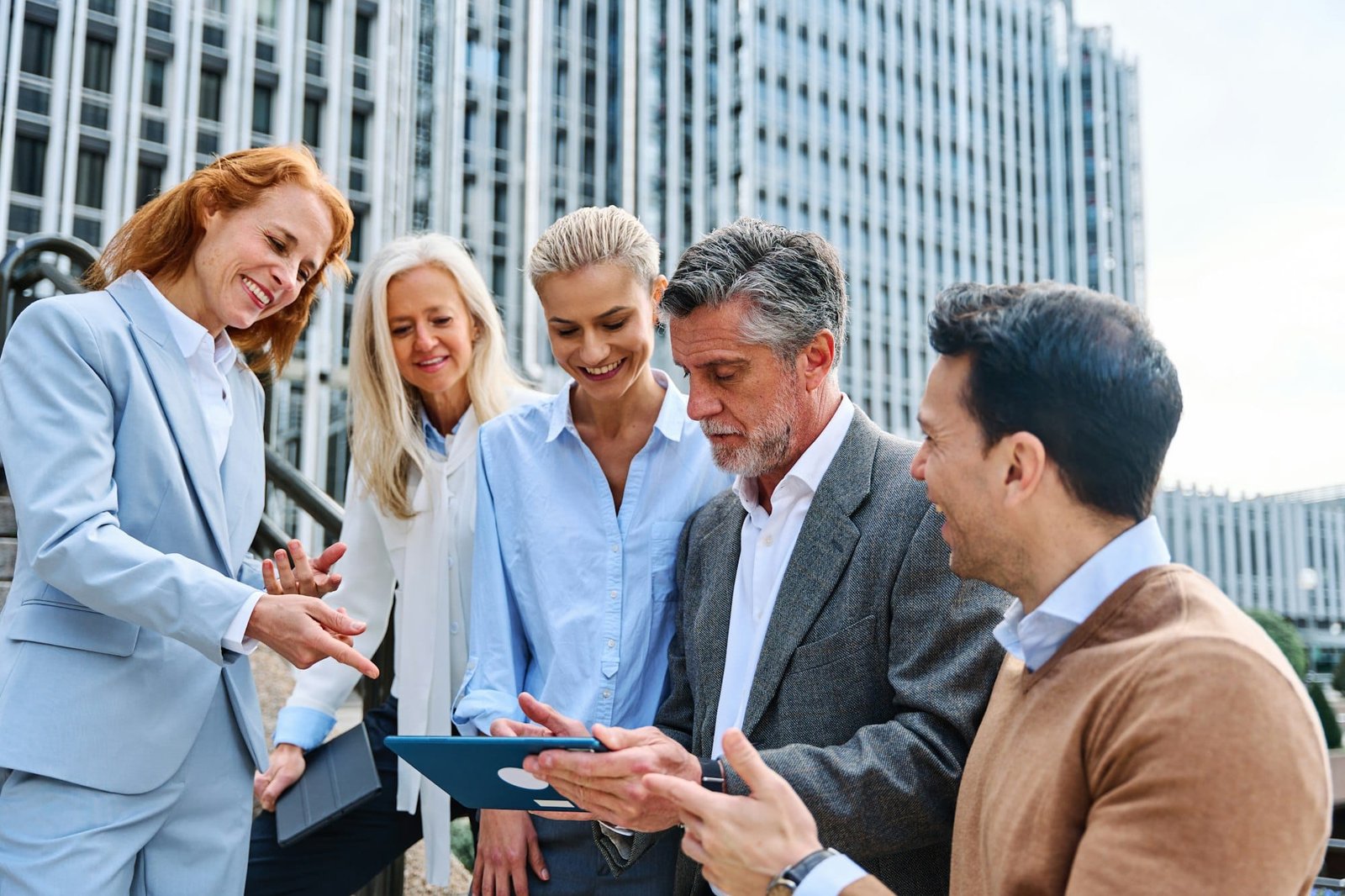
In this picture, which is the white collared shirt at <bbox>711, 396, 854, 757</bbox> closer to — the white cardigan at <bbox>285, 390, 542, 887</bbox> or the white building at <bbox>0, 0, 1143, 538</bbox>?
the white cardigan at <bbox>285, 390, 542, 887</bbox>

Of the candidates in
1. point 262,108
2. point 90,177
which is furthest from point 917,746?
point 262,108

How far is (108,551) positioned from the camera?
2223 millimetres

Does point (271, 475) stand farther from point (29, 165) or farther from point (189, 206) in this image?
point (29, 165)

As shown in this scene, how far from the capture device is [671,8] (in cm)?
5200

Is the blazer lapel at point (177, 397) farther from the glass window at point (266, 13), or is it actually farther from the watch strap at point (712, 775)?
the glass window at point (266, 13)

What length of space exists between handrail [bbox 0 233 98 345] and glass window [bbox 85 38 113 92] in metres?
23.5

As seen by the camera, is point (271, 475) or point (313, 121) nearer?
point (271, 475)

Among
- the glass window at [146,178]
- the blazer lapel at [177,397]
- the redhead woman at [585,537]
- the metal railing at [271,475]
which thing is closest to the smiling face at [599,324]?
the redhead woman at [585,537]

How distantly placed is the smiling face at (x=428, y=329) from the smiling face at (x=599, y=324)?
1.88 feet

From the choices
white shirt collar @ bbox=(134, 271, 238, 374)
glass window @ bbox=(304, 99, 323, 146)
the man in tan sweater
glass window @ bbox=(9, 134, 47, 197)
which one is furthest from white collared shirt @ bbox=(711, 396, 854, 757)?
glass window @ bbox=(304, 99, 323, 146)

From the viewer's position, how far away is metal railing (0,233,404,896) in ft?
12.1

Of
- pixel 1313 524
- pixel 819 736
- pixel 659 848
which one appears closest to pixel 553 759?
pixel 819 736

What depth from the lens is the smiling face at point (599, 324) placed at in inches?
116

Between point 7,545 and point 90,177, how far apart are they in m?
25.4
